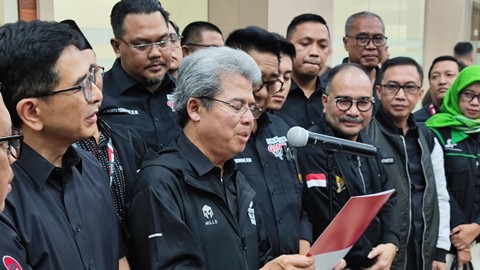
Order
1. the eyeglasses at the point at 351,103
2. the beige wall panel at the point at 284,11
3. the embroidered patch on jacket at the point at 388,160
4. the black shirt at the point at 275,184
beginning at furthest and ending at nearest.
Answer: the beige wall panel at the point at 284,11, the embroidered patch on jacket at the point at 388,160, the eyeglasses at the point at 351,103, the black shirt at the point at 275,184

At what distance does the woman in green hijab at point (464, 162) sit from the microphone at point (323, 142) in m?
1.77

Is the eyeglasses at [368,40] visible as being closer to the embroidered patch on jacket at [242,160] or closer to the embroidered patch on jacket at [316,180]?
the embroidered patch on jacket at [316,180]

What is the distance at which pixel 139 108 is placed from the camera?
10.2 feet

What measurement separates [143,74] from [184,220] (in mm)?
1021

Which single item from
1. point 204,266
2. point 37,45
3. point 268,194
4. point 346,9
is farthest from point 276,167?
point 346,9

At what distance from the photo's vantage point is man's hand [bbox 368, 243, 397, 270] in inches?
133

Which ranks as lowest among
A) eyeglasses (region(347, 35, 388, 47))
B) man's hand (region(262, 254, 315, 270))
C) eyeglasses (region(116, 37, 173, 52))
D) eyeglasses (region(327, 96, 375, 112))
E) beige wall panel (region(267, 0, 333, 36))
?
man's hand (region(262, 254, 315, 270))

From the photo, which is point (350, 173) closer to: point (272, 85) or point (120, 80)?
point (272, 85)

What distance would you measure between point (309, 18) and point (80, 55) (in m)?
2.65

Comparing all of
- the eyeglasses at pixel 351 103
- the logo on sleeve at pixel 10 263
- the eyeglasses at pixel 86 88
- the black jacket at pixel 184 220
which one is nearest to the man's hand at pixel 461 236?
the eyeglasses at pixel 351 103

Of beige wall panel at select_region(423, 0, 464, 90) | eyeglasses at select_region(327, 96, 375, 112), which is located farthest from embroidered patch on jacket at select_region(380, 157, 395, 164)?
beige wall panel at select_region(423, 0, 464, 90)

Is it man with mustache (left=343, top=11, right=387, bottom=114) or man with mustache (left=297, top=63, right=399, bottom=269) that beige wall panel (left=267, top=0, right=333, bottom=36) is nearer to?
man with mustache (left=343, top=11, right=387, bottom=114)

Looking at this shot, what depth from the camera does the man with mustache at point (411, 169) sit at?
A: 384 centimetres

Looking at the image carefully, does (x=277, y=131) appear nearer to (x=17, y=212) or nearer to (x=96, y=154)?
(x=96, y=154)
